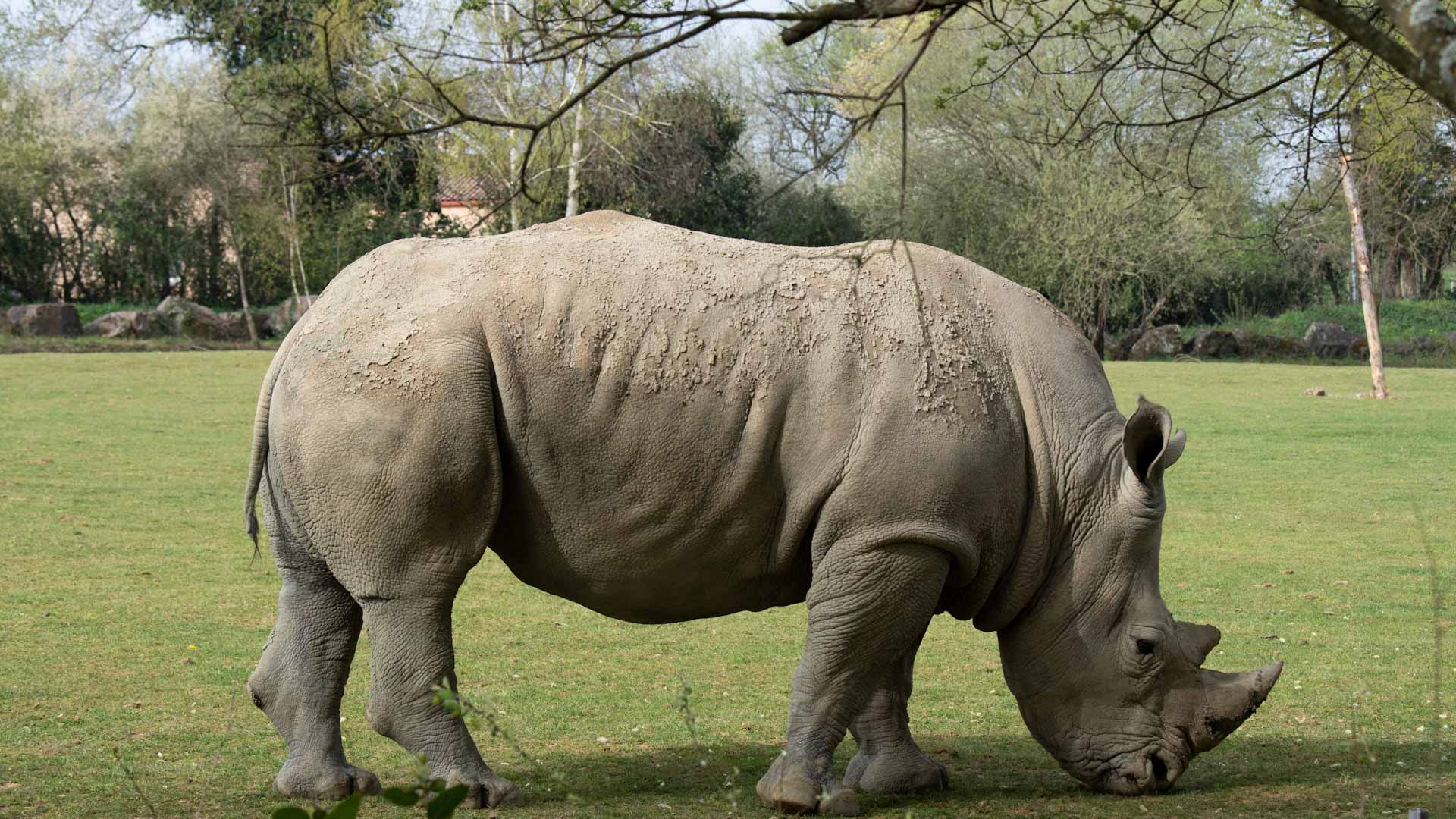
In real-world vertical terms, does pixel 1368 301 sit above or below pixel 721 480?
above

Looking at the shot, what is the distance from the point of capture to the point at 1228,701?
584 cm

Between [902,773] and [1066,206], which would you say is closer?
[902,773]

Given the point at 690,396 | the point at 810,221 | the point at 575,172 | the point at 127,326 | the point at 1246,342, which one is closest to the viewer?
the point at 690,396

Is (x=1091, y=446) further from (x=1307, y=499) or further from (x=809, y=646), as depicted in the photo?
(x=1307, y=499)

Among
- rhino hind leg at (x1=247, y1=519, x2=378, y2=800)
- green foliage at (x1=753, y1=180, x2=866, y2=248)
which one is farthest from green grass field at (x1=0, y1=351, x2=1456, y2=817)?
green foliage at (x1=753, y1=180, x2=866, y2=248)

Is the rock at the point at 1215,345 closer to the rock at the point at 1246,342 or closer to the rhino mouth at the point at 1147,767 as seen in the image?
the rock at the point at 1246,342

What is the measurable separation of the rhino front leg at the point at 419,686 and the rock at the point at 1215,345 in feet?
120

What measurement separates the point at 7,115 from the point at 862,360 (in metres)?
42.4

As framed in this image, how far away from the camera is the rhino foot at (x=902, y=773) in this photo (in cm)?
617

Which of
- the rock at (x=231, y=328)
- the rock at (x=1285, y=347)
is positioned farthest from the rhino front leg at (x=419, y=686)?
the rock at (x=1285, y=347)

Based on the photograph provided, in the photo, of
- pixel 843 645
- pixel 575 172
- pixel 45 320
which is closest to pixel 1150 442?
pixel 843 645

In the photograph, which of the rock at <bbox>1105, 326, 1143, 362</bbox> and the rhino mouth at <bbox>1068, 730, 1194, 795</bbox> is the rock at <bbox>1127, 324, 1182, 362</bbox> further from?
the rhino mouth at <bbox>1068, 730, 1194, 795</bbox>

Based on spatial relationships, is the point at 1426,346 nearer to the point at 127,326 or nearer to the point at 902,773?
the point at 127,326

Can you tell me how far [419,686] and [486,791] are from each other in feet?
1.50
